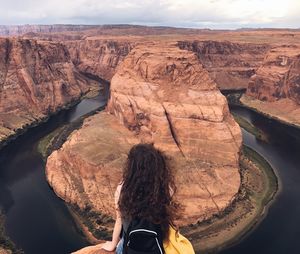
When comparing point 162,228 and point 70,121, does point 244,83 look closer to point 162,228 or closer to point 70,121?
point 70,121

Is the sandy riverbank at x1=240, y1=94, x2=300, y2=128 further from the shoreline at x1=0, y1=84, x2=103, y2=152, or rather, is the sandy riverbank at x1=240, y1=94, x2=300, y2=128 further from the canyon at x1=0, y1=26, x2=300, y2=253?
the shoreline at x1=0, y1=84, x2=103, y2=152

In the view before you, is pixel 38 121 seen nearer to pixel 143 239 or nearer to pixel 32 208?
pixel 32 208

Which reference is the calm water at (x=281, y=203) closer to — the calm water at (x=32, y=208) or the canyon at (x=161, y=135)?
the canyon at (x=161, y=135)

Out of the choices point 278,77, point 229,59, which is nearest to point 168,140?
point 278,77

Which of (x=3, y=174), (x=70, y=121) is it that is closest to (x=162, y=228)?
(x=3, y=174)

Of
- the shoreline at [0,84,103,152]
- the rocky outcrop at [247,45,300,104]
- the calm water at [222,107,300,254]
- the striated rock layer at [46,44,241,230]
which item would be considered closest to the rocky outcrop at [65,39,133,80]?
the shoreline at [0,84,103,152]
